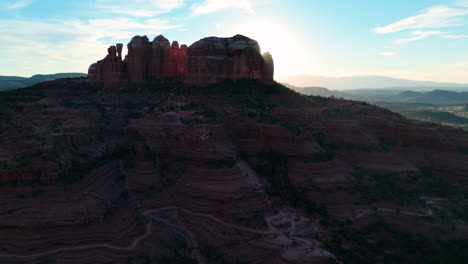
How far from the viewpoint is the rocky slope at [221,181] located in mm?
26547

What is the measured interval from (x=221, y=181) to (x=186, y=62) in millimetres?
25267

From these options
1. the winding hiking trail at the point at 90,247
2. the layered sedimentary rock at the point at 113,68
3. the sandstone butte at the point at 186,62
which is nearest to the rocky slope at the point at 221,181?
the winding hiking trail at the point at 90,247

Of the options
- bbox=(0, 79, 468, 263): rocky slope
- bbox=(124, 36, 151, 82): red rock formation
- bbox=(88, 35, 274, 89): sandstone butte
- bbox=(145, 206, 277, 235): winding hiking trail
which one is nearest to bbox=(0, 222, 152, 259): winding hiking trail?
bbox=(0, 79, 468, 263): rocky slope

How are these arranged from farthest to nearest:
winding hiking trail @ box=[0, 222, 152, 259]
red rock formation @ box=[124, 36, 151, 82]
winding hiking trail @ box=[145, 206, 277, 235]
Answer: red rock formation @ box=[124, 36, 151, 82] < winding hiking trail @ box=[145, 206, 277, 235] < winding hiking trail @ box=[0, 222, 152, 259]

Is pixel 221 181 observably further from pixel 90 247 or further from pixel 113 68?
pixel 113 68

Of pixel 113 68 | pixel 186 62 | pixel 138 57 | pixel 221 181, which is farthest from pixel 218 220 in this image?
pixel 113 68

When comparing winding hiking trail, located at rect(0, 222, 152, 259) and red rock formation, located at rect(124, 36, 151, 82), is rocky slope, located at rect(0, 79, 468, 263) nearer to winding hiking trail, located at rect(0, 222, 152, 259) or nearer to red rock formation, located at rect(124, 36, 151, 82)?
winding hiking trail, located at rect(0, 222, 152, 259)

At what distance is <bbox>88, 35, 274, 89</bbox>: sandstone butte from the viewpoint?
50.3 m

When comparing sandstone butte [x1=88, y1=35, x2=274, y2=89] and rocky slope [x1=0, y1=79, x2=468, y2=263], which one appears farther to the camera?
sandstone butte [x1=88, y1=35, x2=274, y2=89]

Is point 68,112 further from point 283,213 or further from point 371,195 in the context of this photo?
point 371,195

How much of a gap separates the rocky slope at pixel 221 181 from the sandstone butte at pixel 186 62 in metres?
2.62

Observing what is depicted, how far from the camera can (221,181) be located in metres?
32.2

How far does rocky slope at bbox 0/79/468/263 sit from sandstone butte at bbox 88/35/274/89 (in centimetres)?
262

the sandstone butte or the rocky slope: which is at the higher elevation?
the sandstone butte
